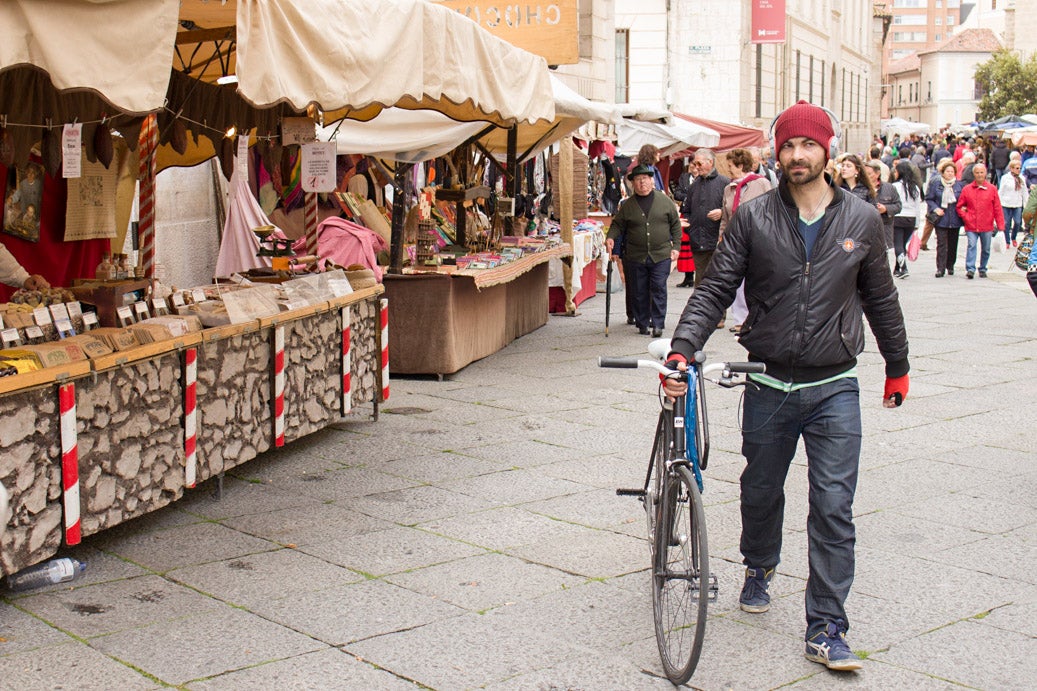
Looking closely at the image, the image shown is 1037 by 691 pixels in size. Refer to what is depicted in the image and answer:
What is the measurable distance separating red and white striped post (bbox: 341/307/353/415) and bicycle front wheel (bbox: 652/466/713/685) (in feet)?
12.5

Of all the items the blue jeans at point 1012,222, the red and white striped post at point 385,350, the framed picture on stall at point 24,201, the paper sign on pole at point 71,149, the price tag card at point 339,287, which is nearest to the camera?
the paper sign on pole at point 71,149

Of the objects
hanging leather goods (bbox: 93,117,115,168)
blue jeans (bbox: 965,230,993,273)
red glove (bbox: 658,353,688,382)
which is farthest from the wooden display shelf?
blue jeans (bbox: 965,230,993,273)

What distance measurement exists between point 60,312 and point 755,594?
3.24 meters

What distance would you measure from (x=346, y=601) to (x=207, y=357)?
1.79m

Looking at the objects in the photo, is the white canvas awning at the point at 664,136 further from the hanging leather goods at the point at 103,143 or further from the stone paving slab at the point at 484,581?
the stone paving slab at the point at 484,581

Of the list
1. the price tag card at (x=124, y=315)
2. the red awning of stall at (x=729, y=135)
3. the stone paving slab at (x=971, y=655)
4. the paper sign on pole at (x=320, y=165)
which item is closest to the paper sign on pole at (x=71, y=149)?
the price tag card at (x=124, y=315)

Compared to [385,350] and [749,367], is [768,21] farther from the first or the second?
[749,367]

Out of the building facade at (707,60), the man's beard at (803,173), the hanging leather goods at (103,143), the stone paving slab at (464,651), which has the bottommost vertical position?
the stone paving slab at (464,651)

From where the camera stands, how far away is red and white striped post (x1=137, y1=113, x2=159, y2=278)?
8039mm

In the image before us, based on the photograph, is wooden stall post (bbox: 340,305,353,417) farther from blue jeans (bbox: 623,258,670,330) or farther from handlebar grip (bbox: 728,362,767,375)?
blue jeans (bbox: 623,258,670,330)

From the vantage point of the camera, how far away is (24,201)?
777 cm

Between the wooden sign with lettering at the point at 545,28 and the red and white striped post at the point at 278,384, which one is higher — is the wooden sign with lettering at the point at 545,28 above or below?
above

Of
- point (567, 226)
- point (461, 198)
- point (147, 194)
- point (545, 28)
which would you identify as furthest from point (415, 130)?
point (567, 226)

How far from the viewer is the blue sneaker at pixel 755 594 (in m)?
4.73
